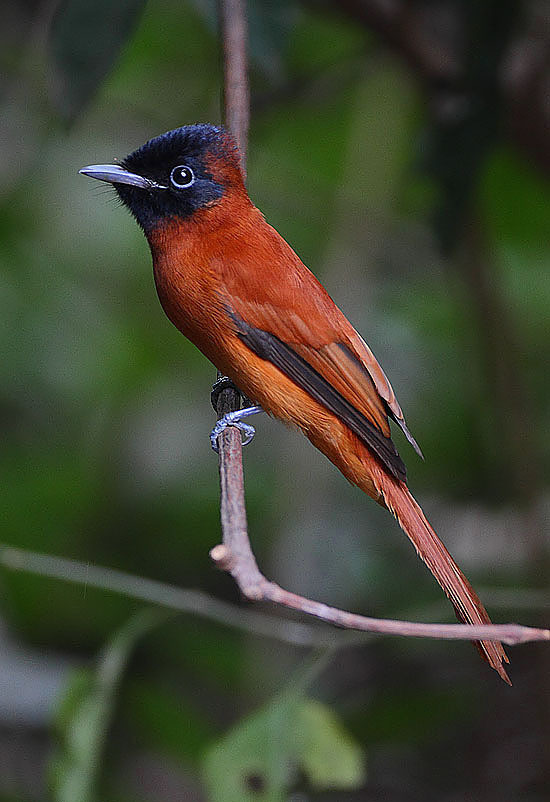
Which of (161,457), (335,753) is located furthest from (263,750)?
(161,457)

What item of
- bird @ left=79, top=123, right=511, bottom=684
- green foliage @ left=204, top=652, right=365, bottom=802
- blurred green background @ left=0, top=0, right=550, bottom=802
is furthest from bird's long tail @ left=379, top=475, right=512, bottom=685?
green foliage @ left=204, top=652, right=365, bottom=802

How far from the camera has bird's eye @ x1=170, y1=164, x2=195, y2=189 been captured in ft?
7.41

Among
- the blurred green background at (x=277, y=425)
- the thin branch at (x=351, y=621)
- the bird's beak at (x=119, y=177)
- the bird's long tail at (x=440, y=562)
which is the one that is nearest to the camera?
the thin branch at (x=351, y=621)

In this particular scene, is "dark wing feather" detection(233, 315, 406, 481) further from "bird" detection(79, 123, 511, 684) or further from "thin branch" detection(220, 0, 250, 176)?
"thin branch" detection(220, 0, 250, 176)

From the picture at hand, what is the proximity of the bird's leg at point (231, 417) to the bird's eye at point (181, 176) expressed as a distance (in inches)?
18.0

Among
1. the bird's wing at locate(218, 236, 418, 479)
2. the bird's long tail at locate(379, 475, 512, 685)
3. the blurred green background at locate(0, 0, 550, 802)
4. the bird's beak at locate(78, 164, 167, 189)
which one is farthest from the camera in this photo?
the blurred green background at locate(0, 0, 550, 802)

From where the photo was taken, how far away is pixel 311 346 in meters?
2.13

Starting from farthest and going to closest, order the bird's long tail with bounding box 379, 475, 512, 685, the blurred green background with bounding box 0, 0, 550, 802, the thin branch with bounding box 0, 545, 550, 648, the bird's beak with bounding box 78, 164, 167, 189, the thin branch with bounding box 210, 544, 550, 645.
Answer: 1. the blurred green background with bounding box 0, 0, 550, 802
2. the bird's beak with bounding box 78, 164, 167, 189
3. the thin branch with bounding box 0, 545, 550, 648
4. the bird's long tail with bounding box 379, 475, 512, 685
5. the thin branch with bounding box 210, 544, 550, 645

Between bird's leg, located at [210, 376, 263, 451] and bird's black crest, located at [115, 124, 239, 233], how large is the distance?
0.40m

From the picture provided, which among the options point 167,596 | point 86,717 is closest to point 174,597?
point 167,596

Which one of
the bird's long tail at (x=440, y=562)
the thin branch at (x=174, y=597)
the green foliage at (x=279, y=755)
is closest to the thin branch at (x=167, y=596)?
the thin branch at (x=174, y=597)

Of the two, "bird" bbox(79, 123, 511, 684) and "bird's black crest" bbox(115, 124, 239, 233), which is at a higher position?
"bird's black crest" bbox(115, 124, 239, 233)

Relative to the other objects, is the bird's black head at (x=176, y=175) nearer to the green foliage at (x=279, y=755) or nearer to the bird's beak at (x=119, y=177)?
the bird's beak at (x=119, y=177)

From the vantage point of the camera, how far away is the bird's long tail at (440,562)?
177cm
